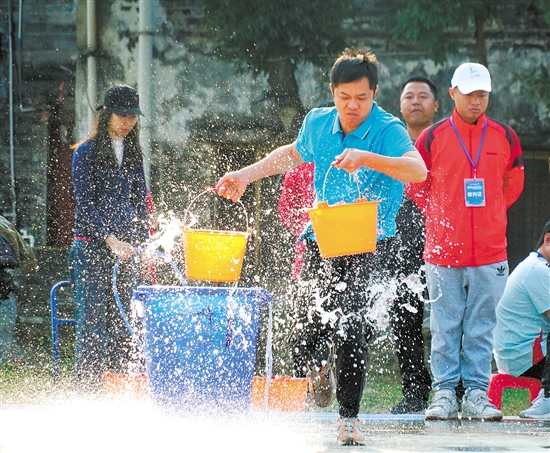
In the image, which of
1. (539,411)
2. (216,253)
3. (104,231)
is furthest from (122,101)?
(539,411)

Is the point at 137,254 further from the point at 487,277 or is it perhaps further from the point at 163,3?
the point at 163,3

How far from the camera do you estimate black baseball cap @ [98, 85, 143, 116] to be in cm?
641

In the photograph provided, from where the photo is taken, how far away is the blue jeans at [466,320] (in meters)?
5.98

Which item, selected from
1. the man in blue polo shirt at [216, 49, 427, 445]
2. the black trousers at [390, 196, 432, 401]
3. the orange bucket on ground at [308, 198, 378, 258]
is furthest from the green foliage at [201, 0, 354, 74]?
the orange bucket on ground at [308, 198, 378, 258]

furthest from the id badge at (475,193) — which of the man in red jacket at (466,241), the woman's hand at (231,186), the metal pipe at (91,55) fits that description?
the metal pipe at (91,55)

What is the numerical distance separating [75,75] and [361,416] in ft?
24.2

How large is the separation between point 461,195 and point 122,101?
219 cm

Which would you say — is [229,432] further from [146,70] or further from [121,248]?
[146,70]

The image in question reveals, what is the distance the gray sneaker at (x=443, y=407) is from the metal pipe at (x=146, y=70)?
20.6 ft

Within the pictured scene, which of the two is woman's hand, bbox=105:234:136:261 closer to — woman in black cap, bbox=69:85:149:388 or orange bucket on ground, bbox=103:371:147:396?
woman in black cap, bbox=69:85:149:388

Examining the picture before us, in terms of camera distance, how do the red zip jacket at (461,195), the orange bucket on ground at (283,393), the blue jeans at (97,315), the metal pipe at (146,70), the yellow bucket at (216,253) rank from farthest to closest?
the metal pipe at (146,70), the blue jeans at (97,315), the red zip jacket at (461,195), the orange bucket on ground at (283,393), the yellow bucket at (216,253)

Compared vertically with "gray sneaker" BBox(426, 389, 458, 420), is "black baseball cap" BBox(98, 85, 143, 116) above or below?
above

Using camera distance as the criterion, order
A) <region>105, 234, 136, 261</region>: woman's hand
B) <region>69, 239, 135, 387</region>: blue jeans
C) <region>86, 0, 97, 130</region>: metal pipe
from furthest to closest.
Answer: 1. <region>86, 0, 97, 130</region>: metal pipe
2. <region>69, 239, 135, 387</region>: blue jeans
3. <region>105, 234, 136, 261</region>: woman's hand

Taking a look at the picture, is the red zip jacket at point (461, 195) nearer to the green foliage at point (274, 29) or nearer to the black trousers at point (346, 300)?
the black trousers at point (346, 300)
